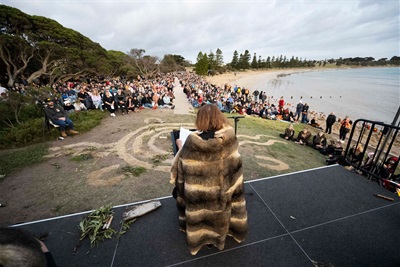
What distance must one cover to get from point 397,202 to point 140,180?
18.7 feet

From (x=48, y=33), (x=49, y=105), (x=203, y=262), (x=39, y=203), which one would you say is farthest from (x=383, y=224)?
(x=48, y=33)

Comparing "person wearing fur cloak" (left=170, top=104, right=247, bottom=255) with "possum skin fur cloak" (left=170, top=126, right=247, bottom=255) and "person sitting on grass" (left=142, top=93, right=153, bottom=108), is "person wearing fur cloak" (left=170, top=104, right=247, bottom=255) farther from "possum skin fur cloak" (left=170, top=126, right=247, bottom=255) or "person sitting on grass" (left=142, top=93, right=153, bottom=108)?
"person sitting on grass" (left=142, top=93, right=153, bottom=108)

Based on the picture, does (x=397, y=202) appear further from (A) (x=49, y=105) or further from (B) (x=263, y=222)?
(A) (x=49, y=105)

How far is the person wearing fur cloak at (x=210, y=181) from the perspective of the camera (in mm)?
1980

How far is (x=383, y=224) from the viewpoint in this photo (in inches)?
109

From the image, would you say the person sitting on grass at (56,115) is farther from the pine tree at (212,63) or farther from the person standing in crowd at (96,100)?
the pine tree at (212,63)

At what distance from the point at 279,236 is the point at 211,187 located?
58.1 inches

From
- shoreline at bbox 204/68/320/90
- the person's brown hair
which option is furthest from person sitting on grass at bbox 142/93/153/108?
shoreline at bbox 204/68/320/90

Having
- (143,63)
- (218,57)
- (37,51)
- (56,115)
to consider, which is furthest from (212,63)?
(56,115)

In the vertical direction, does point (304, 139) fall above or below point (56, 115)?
below

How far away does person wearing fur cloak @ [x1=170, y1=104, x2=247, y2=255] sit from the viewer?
1980mm

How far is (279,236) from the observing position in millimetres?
2637

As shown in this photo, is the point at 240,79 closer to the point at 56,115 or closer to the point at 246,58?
the point at 246,58

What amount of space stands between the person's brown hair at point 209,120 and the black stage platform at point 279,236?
1762 millimetres
